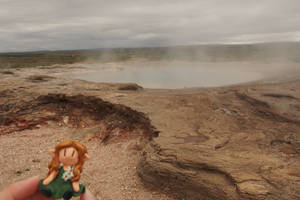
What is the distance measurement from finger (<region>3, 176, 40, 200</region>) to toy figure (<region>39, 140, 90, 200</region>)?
2.5 inches

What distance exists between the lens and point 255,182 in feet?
13.0

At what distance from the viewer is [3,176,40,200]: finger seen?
2096 mm

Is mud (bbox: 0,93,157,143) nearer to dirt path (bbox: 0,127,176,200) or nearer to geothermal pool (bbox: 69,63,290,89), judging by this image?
dirt path (bbox: 0,127,176,200)

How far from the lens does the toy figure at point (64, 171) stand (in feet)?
7.42

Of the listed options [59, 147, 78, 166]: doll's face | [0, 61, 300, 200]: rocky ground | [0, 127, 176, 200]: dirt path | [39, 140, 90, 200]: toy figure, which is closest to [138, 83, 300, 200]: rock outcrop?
[0, 61, 300, 200]: rocky ground

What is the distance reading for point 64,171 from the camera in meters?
2.37

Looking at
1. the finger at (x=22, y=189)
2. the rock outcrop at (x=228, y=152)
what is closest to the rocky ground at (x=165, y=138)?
the rock outcrop at (x=228, y=152)

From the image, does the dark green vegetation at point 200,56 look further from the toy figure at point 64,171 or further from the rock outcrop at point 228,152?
the toy figure at point 64,171

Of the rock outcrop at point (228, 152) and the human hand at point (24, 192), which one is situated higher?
the human hand at point (24, 192)

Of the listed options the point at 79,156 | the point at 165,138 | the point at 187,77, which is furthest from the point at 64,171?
the point at 187,77

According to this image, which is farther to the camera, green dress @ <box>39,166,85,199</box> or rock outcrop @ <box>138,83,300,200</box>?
rock outcrop @ <box>138,83,300,200</box>

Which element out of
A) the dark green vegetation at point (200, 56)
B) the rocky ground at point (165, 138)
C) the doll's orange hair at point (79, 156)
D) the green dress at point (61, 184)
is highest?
the dark green vegetation at point (200, 56)

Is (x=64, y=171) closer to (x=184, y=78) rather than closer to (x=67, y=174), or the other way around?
(x=67, y=174)

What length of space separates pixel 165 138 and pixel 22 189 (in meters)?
3.51
